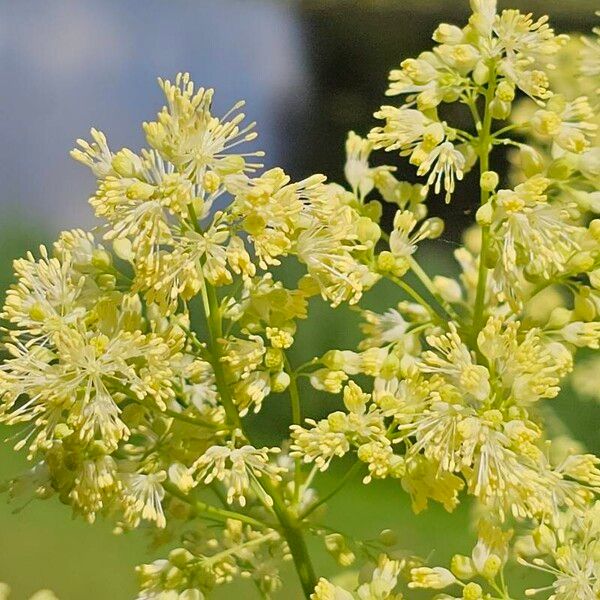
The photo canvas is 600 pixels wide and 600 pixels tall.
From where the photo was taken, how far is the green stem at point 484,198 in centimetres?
55

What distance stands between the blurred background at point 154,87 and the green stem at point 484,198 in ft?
0.61

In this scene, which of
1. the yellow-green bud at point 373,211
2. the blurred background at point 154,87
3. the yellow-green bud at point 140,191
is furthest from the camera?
the blurred background at point 154,87

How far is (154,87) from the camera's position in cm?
86

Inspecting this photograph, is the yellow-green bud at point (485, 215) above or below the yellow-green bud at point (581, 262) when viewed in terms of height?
above

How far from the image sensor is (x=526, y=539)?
23.1 inches

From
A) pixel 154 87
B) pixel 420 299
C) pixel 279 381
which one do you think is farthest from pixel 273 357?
pixel 154 87

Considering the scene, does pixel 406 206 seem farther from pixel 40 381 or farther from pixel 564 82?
pixel 40 381

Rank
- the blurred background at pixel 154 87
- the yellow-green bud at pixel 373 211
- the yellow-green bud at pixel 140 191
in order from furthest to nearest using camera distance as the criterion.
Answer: the blurred background at pixel 154 87, the yellow-green bud at pixel 373 211, the yellow-green bud at pixel 140 191

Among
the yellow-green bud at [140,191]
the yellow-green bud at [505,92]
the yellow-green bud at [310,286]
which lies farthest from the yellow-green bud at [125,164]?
the yellow-green bud at [505,92]

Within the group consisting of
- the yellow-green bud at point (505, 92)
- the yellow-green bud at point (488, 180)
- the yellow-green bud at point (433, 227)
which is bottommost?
the yellow-green bud at point (433, 227)

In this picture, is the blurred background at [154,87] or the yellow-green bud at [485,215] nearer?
the yellow-green bud at [485,215]

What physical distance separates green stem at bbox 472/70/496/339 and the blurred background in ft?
0.61

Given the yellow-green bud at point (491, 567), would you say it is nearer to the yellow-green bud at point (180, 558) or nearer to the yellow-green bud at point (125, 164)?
the yellow-green bud at point (180, 558)

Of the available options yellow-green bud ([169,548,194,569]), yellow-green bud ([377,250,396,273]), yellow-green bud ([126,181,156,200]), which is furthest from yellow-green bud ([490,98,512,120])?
yellow-green bud ([169,548,194,569])
